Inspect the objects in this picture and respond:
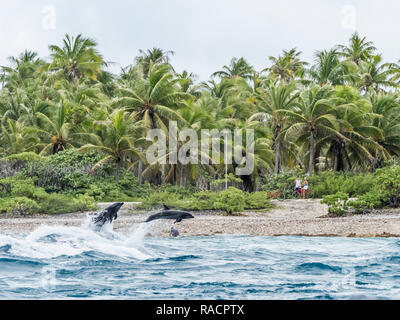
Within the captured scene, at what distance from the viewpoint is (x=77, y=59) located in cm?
4056

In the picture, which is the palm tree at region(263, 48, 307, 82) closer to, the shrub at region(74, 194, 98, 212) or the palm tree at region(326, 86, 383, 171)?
the palm tree at region(326, 86, 383, 171)

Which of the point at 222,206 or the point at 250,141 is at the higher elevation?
the point at 250,141

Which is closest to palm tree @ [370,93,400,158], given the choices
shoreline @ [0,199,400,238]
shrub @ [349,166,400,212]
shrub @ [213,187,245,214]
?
shrub @ [349,166,400,212]

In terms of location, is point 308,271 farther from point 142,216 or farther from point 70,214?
point 70,214

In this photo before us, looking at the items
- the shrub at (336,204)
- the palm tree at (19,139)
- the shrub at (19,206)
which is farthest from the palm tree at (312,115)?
the palm tree at (19,139)

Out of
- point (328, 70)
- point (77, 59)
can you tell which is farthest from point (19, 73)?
point (328, 70)

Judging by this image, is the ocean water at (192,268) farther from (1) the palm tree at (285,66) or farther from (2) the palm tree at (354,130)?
(1) the palm tree at (285,66)

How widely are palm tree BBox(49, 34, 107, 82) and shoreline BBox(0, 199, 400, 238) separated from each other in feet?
71.8

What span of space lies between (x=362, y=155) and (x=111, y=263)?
23510mm

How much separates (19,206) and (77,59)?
21923 millimetres

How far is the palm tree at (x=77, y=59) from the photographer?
40281mm

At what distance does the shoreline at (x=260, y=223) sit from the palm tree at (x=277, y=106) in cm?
1000

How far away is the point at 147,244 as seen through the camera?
47.0ft
